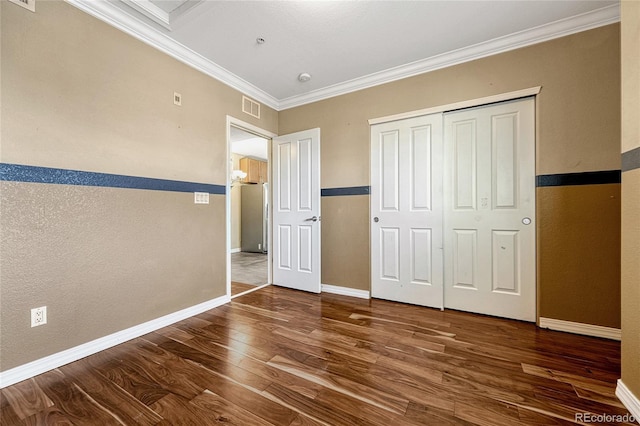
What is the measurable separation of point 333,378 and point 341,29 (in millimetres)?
2671

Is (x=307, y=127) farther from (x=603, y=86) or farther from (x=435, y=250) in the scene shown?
(x=603, y=86)

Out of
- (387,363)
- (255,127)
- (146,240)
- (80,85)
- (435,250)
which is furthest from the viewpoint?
(255,127)

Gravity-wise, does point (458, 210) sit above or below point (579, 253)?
above

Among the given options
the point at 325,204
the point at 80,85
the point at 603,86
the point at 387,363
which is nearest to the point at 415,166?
the point at 325,204

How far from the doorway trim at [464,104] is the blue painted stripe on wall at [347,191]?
77 centimetres

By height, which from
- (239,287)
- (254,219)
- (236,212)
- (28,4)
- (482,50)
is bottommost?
(239,287)

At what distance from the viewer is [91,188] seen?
6.00 feet

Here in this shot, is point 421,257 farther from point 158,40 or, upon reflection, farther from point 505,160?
point 158,40

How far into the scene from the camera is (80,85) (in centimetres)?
178

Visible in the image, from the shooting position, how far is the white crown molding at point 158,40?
184 centimetres

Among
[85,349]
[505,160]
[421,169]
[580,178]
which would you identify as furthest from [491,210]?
[85,349]

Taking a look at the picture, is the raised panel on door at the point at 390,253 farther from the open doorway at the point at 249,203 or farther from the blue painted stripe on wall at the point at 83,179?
the open doorway at the point at 249,203

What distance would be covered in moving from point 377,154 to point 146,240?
2.49 m

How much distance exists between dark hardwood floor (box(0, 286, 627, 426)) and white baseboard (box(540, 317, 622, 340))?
0.24ft
